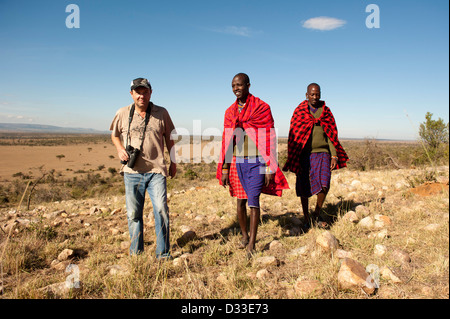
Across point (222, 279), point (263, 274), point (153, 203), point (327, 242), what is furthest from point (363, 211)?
point (153, 203)

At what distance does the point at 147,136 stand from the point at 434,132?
1518cm

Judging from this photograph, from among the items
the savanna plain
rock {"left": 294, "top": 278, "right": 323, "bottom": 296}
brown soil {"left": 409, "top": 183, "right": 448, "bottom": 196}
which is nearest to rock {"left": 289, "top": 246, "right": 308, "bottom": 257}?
the savanna plain

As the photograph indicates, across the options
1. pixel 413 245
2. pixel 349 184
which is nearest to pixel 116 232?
pixel 413 245

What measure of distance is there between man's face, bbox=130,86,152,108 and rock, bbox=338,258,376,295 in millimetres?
2663

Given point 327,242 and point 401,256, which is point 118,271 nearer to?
point 327,242

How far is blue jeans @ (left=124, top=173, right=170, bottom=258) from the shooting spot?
10.9 feet

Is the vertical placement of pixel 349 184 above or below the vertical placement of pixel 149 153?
below

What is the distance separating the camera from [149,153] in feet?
11.1

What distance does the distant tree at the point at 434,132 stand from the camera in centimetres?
1334

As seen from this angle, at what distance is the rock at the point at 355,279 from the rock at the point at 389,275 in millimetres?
171

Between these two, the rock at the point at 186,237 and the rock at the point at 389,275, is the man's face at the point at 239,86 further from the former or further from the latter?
the rock at the point at 389,275
